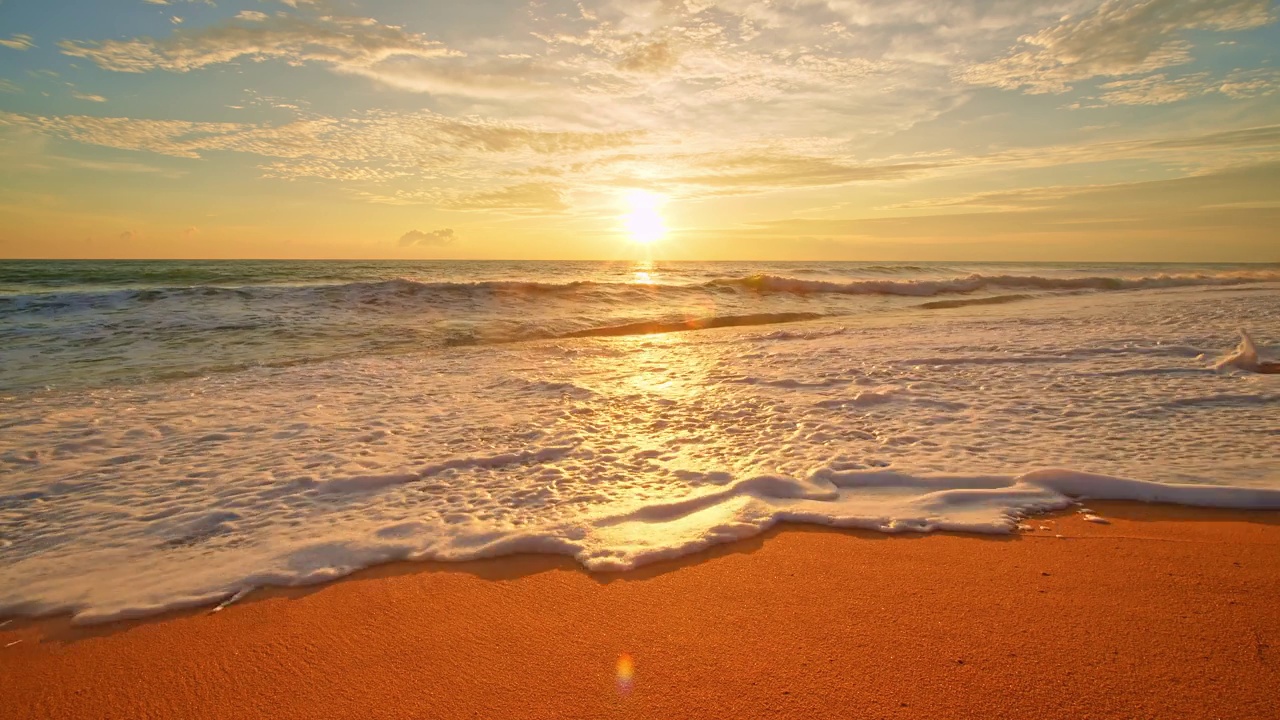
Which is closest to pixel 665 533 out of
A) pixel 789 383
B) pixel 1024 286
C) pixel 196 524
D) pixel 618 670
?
pixel 618 670

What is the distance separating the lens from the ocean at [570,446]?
3.53m

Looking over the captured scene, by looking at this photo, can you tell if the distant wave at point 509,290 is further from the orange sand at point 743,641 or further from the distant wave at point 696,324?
the orange sand at point 743,641

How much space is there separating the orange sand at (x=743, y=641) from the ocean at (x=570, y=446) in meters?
0.27

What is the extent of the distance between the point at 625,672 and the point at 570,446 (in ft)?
9.29

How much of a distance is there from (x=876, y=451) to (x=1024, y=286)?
30685 mm

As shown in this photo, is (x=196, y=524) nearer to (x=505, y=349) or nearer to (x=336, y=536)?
(x=336, y=536)

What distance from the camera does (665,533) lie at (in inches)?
139

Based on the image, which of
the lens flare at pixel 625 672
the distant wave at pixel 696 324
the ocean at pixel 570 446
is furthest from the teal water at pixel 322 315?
the lens flare at pixel 625 672

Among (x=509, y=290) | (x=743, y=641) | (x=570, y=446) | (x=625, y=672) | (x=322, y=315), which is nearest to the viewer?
(x=625, y=672)

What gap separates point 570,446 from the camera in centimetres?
512

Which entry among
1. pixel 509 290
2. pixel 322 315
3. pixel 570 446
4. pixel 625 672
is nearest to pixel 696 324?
pixel 509 290

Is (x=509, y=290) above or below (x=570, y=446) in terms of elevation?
above

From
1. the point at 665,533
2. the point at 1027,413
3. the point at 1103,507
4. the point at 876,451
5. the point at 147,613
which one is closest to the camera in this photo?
the point at 147,613

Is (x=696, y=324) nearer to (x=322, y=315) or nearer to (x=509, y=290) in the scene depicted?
(x=509, y=290)
